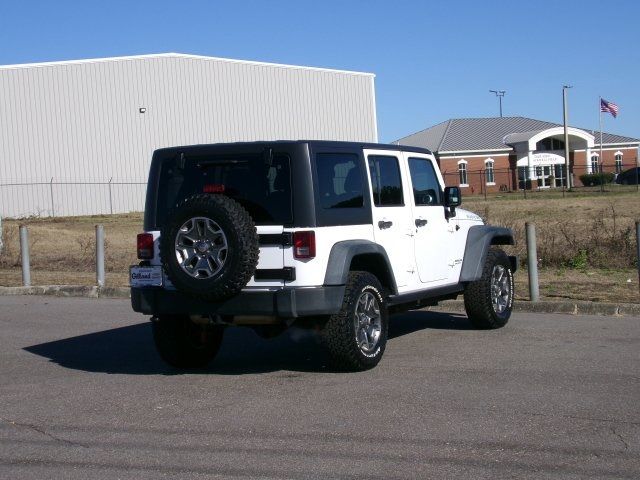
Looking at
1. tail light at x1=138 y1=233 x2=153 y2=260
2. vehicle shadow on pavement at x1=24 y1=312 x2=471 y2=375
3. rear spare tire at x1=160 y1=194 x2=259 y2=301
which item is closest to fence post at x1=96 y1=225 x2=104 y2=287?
vehicle shadow on pavement at x1=24 y1=312 x2=471 y2=375

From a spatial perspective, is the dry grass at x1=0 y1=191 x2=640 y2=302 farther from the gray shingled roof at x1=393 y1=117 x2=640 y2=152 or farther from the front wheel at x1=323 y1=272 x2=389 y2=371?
the gray shingled roof at x1=393 y1=117 x2=640 y2=152

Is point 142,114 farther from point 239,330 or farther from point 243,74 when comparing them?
point 239,330

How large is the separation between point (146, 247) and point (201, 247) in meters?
0.85

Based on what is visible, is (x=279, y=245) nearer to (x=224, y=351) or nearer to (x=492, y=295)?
(x=224, y=351)

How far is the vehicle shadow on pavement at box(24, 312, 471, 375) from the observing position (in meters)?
9.26

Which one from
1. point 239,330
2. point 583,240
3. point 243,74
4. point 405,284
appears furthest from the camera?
point 243,74

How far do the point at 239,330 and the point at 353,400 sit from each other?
4.33m

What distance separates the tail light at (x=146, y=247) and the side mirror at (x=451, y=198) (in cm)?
333

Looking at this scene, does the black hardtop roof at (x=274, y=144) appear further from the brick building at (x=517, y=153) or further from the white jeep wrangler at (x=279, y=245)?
the brick building at (x=517, y=153)

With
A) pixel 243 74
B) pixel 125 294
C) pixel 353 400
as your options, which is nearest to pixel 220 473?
pixel 353 400

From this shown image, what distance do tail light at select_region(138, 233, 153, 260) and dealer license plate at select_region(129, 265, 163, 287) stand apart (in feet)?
0.36

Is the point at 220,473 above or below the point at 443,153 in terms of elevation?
below

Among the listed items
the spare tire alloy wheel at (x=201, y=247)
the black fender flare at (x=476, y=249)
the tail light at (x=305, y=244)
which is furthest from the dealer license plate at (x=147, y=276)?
the black fender flare at (x=476, y=249)

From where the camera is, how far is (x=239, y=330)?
1173 cm
